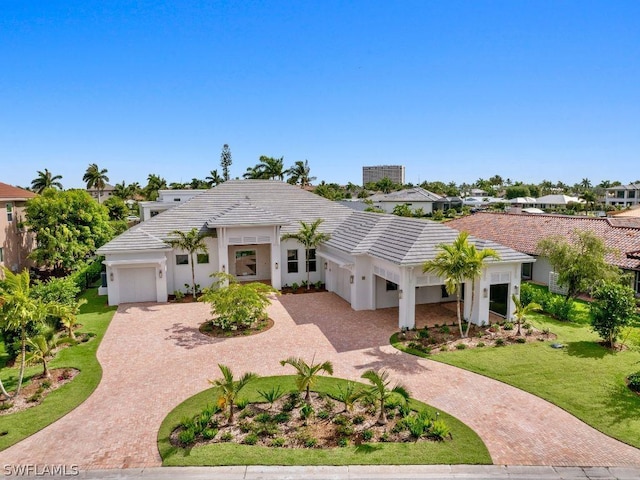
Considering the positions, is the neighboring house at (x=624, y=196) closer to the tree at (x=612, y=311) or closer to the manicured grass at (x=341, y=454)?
the tree at (x=612, y=311)

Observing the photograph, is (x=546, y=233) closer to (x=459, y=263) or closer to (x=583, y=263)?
(x=583, y=263)

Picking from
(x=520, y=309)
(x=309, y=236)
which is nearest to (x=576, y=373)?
(x=520, y=309)

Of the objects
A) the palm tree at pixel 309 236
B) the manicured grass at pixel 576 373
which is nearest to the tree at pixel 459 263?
the manicured grass at pixel 576 373

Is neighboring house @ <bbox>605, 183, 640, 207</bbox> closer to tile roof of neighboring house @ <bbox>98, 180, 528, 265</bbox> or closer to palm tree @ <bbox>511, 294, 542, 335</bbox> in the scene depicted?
tile roof of neighboring house @ <bbox>98, 180, 528, 265</bbox>

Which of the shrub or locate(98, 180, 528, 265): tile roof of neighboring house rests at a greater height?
locate(98, 180, 528, 265): tile roof of neighboring house

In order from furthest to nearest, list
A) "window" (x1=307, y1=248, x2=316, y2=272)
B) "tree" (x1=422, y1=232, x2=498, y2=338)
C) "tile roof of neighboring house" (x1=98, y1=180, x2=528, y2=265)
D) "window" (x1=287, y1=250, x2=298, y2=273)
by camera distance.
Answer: "window" (x1=307, y1=248, x2=316, y2=272), "window" (x1=287, y1=250, x2=298, y2=273), "tile roof of neighboring house" (x1=98, y1=180, x2=528, y2=265), "tree" (x1=422, y1=232, x2=498, y2=338)

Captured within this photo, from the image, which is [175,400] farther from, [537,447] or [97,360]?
[537,447]

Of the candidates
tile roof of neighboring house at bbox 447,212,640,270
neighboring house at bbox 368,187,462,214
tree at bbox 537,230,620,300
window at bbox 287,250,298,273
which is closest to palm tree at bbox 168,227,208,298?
window at bbox 287,250,298,273
